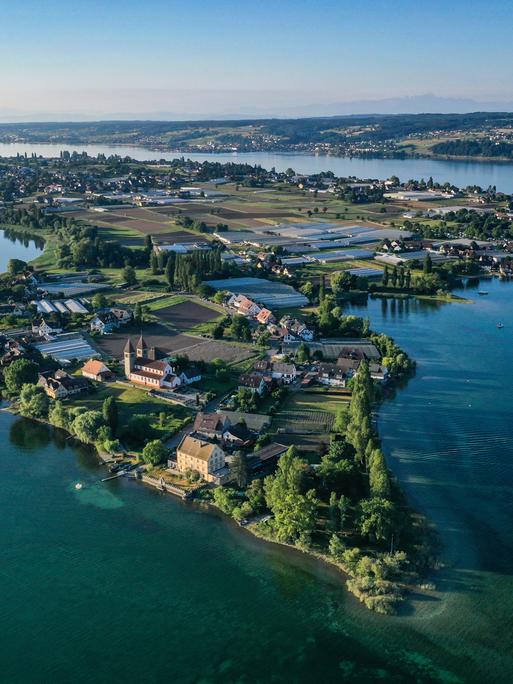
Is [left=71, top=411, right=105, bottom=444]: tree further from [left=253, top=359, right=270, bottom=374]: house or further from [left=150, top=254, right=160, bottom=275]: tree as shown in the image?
[left=150, top=254, right=160, bottom=275]: tree

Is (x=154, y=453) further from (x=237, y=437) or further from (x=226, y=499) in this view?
(x=226, y=499)

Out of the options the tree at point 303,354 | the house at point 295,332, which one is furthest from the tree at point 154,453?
the house at point 295,332

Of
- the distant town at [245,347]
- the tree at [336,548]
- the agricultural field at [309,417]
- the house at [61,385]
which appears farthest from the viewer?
the house at [61,385]

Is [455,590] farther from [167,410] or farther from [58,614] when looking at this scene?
[167,410]

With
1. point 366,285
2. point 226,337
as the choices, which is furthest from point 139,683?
point 366,285

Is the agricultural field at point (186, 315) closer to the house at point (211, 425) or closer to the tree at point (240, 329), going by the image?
the tree at point (240, 329)

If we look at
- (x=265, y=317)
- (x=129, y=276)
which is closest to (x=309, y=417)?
(x=265, y=317)
